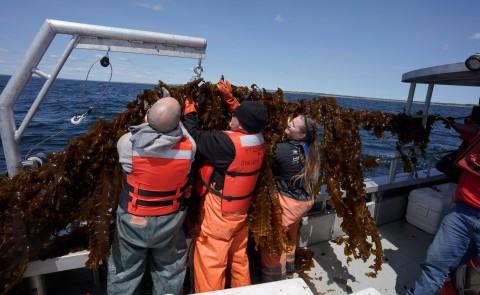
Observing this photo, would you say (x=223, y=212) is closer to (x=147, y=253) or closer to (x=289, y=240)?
(x=147, y=253)

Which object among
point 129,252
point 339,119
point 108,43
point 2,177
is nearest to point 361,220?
point 339,119

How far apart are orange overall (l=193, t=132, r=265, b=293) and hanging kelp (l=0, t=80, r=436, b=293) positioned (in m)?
0.33

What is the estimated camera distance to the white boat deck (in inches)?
132

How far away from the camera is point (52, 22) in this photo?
6.82 ft

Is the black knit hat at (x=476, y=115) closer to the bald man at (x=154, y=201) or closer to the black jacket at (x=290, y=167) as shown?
the black jacket at (x=290, y=167)

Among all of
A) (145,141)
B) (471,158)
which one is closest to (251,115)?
(145,141)

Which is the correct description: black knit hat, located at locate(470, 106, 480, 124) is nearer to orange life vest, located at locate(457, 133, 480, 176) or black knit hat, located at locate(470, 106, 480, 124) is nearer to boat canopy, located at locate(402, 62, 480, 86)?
boat canopy, located at locate(402, 62, 480, 86)

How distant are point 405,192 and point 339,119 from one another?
2587 millimetres

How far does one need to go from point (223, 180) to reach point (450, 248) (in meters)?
2.17

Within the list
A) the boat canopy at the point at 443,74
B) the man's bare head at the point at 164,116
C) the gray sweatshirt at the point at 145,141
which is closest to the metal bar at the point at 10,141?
the gray sweatshirt at the point at 145,141

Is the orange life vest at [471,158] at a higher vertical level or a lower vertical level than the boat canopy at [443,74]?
lower

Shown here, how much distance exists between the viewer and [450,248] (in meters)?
2.62

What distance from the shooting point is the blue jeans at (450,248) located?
2551mm

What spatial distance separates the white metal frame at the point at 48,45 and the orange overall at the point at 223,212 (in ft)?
3.26
